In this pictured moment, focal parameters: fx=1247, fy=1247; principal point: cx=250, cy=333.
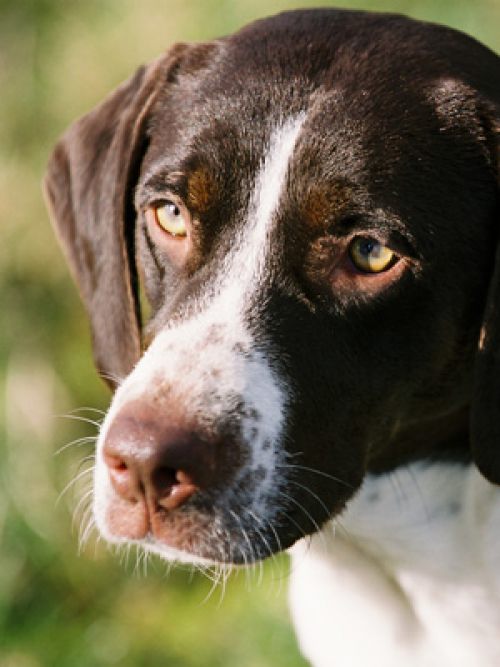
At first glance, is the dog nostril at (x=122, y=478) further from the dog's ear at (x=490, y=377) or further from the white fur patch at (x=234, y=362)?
the dog's ear at (x=490, y=377)

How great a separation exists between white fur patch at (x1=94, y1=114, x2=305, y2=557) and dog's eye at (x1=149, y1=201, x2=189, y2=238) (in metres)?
0.21

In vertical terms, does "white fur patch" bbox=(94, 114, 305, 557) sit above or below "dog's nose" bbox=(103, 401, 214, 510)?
above

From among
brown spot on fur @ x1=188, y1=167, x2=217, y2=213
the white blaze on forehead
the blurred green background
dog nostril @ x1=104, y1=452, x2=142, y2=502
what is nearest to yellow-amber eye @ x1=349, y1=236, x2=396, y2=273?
the white blaze on forehead

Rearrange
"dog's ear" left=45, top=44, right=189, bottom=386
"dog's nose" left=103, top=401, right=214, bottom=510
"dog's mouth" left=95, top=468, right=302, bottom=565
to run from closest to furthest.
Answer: "dog's nose" left=103, top=401, right=214, bottom=510
"dog's mouth" left=95, top=468, right=302, bottom=565
"dog's ear" left=45, top=44, right=189, bottom=386

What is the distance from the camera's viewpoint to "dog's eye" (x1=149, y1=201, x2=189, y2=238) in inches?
114

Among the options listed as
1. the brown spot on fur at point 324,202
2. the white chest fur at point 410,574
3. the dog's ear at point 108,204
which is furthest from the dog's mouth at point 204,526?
the dog's ear at point 108,204

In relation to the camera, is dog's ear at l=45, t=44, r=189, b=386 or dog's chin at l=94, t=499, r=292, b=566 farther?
dog's ear at l=45, t=44, r=189, b=386

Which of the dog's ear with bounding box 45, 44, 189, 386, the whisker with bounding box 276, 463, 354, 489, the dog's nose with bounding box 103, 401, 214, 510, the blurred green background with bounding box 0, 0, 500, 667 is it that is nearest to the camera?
the dog's nose with bounding box 103, 401, 214, 510

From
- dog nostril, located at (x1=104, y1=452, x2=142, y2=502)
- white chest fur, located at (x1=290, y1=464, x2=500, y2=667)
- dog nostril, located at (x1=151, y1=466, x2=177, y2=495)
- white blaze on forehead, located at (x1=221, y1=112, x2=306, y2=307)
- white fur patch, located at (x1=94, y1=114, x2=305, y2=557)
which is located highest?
white blaze on forehead, located at (x1=221, y1=112, x2=306, y2=307)

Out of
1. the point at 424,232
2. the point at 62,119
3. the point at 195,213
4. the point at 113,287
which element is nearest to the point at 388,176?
the point at 424,232

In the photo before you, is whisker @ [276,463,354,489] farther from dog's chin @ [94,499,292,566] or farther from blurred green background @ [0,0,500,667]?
blurred green background @ [0,0,500,667]

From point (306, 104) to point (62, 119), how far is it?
2.96m

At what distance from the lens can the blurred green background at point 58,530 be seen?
458 cm

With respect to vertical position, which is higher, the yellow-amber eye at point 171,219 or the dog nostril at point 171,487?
the yellow-amber eye at point 171,219
